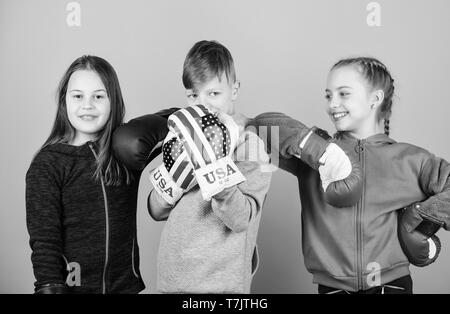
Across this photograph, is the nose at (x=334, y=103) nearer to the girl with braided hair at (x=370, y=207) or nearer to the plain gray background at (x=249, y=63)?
the girl with braided hair at (x=370, y=207)

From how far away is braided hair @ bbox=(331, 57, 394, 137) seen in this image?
5.21 feet

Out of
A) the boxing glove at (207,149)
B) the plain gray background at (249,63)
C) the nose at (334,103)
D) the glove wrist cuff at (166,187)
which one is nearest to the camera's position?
the boxing glove at (207,149)

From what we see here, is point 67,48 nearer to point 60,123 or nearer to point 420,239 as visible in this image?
point 60,123

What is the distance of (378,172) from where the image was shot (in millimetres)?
1540

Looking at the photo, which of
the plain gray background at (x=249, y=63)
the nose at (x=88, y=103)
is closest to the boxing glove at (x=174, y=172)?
the nose at (x=88, y=103)

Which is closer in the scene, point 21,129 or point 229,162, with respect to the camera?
point 229,162

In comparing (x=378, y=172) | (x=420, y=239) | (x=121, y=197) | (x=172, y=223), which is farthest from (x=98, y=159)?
(x=420, y=239)

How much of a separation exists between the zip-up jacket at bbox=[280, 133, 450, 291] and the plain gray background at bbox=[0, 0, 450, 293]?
2.12 ft

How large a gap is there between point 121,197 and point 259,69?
0.89 meters

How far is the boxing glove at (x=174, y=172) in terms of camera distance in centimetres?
136

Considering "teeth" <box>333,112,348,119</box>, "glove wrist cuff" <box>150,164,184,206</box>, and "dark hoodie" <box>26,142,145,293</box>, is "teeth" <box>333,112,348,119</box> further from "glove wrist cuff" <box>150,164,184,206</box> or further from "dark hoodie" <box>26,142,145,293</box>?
"dark hoodie" <box>26,142,145,293</box>

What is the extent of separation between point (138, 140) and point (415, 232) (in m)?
0.73

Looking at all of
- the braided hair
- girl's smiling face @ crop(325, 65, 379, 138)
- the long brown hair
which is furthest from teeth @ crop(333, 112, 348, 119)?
the long brown hair

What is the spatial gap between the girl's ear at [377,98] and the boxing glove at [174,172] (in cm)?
55
